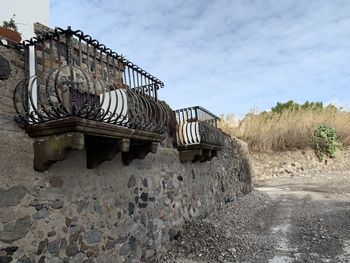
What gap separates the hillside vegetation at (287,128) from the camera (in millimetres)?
14611

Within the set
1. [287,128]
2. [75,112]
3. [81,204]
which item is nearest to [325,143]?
[287,128]

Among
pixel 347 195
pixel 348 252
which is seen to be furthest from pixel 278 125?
pixel 348 252

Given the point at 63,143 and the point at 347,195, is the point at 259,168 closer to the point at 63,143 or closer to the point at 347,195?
the point at 347,195

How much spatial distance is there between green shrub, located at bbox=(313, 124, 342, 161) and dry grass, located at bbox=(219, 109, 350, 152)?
0.27 meters

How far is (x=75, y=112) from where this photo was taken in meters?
2.58

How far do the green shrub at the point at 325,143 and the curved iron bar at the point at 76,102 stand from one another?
12647 millimetres

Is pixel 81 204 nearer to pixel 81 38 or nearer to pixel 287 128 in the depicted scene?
pixel 81 38

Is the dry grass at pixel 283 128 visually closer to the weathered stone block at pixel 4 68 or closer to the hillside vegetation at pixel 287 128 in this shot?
the hillside vegetation at pixel 287 128

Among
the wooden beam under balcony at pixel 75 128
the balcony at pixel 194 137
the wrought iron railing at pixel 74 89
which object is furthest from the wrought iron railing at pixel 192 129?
the wooden beam under balcony at pixel 75 128

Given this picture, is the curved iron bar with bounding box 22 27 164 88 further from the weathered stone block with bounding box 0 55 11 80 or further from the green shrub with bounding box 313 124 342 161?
the green shrub with bounding box 313 124 342 161

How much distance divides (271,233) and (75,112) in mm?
4377

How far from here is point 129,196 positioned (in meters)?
3.92

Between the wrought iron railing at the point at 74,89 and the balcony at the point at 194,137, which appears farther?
the balcony at the point at 194,137

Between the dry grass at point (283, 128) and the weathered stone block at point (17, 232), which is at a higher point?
the dry grass at point (283, 128)
